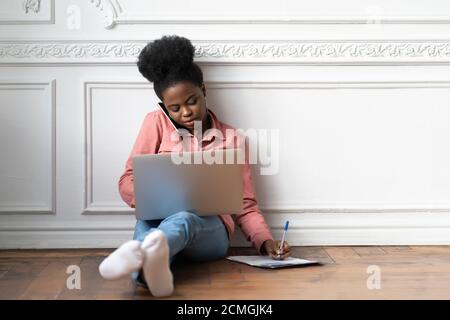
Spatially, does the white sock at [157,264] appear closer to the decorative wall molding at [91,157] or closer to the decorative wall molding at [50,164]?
the decorative wall molding at [91,157]

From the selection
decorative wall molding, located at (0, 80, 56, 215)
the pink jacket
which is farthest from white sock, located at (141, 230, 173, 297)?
decorative wall molding, located at (0, 80, 56, 215)

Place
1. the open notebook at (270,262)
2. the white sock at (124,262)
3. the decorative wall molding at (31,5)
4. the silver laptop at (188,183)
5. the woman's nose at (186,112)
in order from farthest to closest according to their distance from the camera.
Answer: the decorative wall molding at (31,5)
the woman's nose at (186,112)
the open notebook at (270,262)
the silver laptop at (188,183)
the white sock at (124,262)

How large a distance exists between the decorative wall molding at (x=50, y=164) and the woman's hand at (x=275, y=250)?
83 centimetres

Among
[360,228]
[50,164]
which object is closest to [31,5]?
[50,164]

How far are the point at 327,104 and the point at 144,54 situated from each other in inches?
27.8

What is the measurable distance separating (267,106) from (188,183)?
669 millimetres

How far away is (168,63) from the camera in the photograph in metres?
1.96

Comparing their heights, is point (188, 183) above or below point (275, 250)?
above

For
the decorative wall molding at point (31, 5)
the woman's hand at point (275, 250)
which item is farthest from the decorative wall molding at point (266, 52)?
the woman's hand at point (275, 250)

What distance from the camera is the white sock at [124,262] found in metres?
1.35

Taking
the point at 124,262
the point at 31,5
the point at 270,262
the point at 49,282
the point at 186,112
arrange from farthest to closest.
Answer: the point at 31,5 → the point at 186,112 → the point at 270,262 → the point at 49,282 → the point at 124,262

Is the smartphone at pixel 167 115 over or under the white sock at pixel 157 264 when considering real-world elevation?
over

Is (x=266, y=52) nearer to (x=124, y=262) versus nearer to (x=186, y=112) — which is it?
(x=186, y=112)

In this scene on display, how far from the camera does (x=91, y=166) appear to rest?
2.17m
